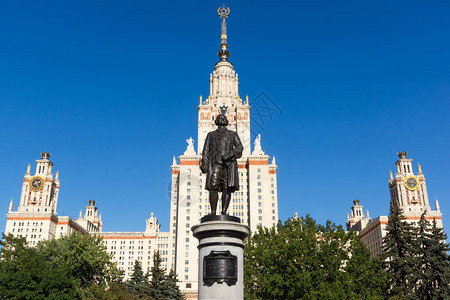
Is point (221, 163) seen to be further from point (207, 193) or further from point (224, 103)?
point (224, 103)

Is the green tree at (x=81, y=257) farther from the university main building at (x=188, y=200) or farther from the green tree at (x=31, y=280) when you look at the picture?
the university main building at (x=188, y=200)

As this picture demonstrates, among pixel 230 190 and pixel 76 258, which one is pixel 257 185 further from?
pixel 230 190

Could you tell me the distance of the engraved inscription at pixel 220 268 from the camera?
46.8ft

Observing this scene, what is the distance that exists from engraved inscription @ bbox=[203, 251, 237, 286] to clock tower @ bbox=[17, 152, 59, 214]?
12852 cm

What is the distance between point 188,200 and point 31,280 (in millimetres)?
78581

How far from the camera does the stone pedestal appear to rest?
14258mm

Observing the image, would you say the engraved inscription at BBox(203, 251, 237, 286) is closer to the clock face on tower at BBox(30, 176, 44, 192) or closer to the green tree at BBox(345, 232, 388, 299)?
the green tree at BBox(345, 232, 388, 299)

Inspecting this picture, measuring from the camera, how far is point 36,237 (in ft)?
410

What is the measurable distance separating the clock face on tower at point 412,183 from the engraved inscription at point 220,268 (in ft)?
395

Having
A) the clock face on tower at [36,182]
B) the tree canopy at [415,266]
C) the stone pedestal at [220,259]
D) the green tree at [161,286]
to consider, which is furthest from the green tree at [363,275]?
the clock face on tower at [36,182]

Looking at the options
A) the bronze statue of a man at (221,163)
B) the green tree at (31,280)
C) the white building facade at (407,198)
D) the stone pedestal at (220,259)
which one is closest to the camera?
the stone pedestal at (220,259)

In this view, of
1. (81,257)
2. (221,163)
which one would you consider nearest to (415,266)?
(221,163)

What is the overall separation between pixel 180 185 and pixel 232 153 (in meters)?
106

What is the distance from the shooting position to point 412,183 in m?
122
